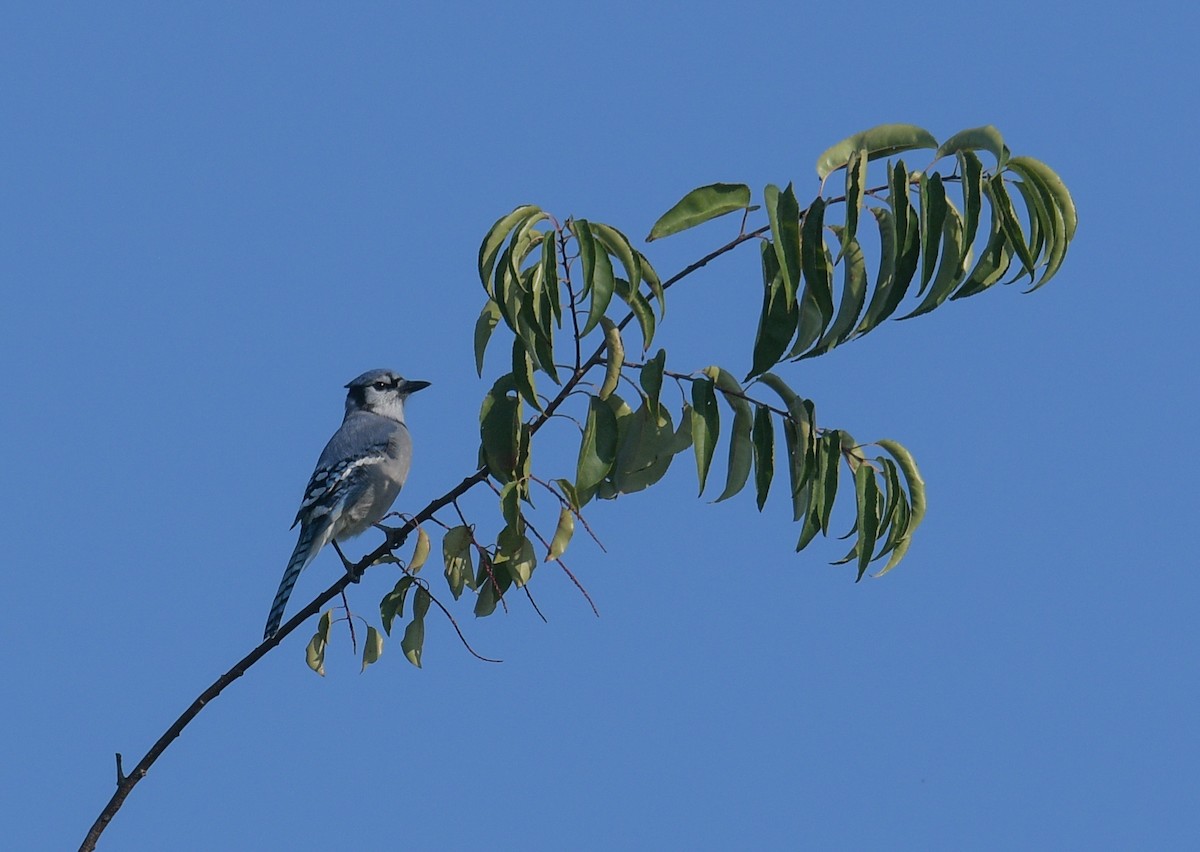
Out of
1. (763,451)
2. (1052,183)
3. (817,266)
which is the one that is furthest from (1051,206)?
(763,451)

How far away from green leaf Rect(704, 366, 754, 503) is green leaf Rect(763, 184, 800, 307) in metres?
0.41

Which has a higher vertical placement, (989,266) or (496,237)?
(496,237)

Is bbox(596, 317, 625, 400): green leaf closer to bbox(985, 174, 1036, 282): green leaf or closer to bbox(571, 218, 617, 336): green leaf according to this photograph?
bbox(571, 218, 617, 336): green leaf

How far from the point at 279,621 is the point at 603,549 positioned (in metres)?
2.75

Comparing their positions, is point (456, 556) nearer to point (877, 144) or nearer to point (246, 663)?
point (246, 663)

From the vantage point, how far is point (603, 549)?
3117mm

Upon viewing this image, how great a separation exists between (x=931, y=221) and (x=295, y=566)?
387 cm

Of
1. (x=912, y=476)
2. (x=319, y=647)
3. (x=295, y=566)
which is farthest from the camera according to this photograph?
(x=295, y=566)

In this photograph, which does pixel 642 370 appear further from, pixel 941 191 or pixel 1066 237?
pixel 1066 237

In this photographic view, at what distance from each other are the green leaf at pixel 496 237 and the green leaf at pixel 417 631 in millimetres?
1163

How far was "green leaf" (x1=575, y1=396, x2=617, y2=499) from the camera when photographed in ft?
10.0

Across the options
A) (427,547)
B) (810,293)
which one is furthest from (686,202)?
(427,547)

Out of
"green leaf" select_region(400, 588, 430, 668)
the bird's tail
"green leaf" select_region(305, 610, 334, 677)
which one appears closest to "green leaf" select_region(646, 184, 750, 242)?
"green leaf" select_region(400, 588, 430, 668)

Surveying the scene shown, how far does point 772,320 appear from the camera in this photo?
9.20ft
